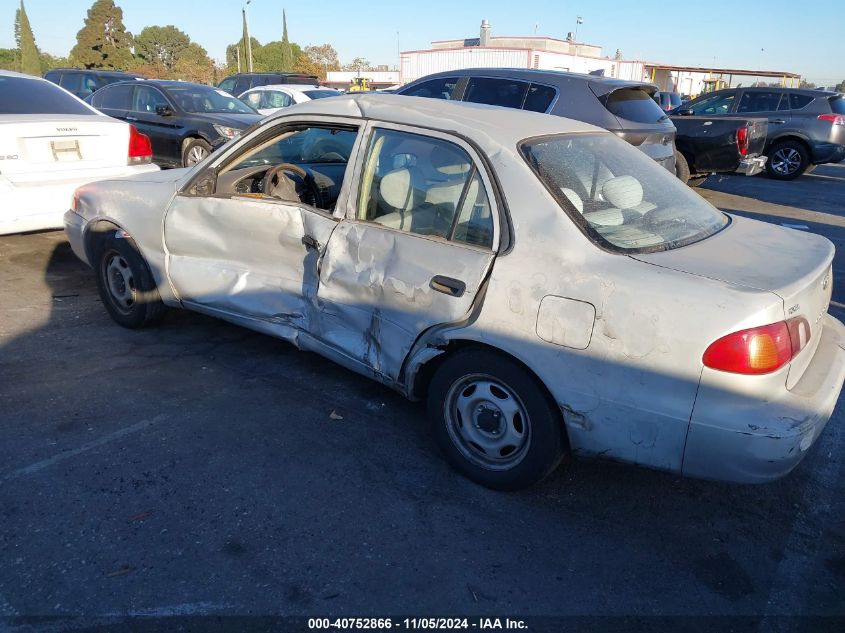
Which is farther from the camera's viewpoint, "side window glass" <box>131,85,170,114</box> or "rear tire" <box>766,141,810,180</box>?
"rear tire" <box>766,141,810,180</box>

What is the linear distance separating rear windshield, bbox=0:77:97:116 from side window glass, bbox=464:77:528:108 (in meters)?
4.04

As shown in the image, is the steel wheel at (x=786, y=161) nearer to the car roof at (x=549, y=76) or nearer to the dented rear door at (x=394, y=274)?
the car roof at (x=549, y=76)

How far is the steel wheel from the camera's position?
13.9m

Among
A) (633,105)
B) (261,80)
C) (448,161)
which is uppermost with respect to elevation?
(261,80)

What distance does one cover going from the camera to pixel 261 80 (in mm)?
18594

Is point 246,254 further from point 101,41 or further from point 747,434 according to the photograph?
point 101,41

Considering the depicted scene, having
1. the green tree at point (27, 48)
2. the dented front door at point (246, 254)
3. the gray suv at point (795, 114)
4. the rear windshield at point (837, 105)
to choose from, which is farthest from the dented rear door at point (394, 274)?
the green tree at point (27, 48)

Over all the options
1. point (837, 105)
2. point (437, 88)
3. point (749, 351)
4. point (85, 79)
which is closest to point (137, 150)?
point (437, 88)

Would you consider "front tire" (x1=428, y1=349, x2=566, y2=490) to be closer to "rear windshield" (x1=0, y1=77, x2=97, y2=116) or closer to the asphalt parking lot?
the asphalt parking lot

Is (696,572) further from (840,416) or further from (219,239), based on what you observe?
(219,239)

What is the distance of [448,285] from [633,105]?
5923 millimetres

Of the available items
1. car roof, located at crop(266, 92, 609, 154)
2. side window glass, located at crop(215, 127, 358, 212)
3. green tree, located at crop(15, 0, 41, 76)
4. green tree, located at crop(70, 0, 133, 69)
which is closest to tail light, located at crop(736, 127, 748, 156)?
side window glass, located at crop(215, 127, 358, 212)

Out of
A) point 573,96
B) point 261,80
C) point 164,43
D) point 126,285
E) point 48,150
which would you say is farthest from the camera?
point 164,43

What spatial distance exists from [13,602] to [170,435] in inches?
46.2
